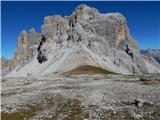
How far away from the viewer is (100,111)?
36.8 m

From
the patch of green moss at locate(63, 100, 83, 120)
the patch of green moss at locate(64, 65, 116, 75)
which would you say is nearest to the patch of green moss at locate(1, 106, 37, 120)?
the patch of green moss at locate(63, 100, 83, 120)

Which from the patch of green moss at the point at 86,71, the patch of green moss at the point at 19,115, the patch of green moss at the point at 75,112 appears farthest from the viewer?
the patch of green moss at the point at 86,71

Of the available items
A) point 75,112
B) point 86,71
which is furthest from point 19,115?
point 86,71

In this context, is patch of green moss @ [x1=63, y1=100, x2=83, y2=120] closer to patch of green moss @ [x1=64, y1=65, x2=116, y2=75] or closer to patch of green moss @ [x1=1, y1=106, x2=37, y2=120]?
patch of green moss @ [x1=1, y1=106, x2=37, y2=120]

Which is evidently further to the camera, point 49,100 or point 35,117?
point 49,100

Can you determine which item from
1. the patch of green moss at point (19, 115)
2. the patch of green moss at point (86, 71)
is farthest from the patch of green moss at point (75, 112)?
the patch of green moss at point (86, 71)

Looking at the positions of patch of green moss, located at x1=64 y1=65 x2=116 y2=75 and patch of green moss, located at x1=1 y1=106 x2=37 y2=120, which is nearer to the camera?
patch of green moss, located at x1=1 y1=106 x2=37 y2=120

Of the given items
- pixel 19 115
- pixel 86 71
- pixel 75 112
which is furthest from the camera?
pixel 86 71

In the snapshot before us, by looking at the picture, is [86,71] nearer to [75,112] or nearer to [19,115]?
[19,115]

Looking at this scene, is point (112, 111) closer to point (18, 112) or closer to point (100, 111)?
point (100, 111)

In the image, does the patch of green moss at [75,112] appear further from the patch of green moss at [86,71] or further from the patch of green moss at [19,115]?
the patch of green moss at [86,71]

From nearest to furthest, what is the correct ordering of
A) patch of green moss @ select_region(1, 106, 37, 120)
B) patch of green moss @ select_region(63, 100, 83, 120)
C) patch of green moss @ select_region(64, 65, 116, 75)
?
patch of green moss @ select_region(63, 100, 83, 120)
patch of green moss @ select_region(1, 106, 37, 120)
patch of green moss @ select_region(64, 65, 116, 75)

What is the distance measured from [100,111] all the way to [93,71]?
410 ft

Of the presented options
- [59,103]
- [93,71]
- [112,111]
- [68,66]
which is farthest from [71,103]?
[68,66]
